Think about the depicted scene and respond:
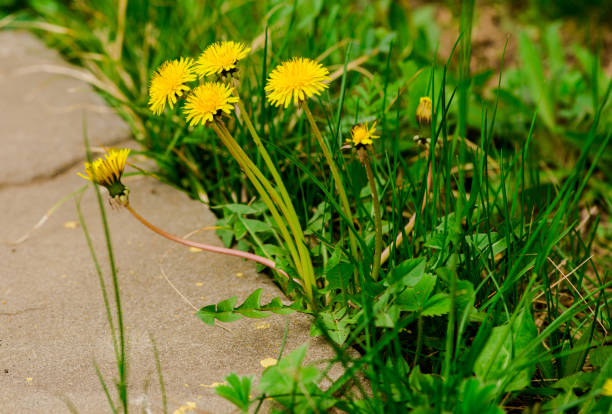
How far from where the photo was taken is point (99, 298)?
1.22 metres

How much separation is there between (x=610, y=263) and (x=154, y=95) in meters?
1.38

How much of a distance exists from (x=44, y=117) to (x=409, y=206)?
1461 mm

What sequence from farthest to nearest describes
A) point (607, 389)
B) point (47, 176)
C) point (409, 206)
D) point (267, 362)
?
point (47, 176), point (409, 206), point (267, 362), point (607, 389)

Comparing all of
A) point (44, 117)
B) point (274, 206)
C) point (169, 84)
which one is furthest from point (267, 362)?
point (44, 117)

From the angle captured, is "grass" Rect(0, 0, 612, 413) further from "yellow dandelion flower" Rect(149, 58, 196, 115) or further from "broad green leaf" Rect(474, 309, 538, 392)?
"yellow dandelion flower" Rect(149, 58, 196, 115)

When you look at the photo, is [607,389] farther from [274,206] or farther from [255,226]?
[255,226]

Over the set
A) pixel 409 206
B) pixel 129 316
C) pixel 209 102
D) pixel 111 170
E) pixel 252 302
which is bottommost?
pixel 129 316

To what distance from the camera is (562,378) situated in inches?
39.0

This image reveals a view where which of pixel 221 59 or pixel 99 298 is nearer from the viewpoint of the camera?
pixel 221 59

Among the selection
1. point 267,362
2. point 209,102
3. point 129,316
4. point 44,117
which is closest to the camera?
point 209,102

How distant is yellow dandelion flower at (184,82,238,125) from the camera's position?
915 millimetres

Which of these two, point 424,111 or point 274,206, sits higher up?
point 424,111

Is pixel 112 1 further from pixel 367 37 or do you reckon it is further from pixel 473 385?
pixel 473 385

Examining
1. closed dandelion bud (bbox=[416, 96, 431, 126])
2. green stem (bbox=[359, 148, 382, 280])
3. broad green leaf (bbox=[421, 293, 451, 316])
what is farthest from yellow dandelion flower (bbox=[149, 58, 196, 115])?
broad green leaf (bbox=[421, 293, 451, 316])
